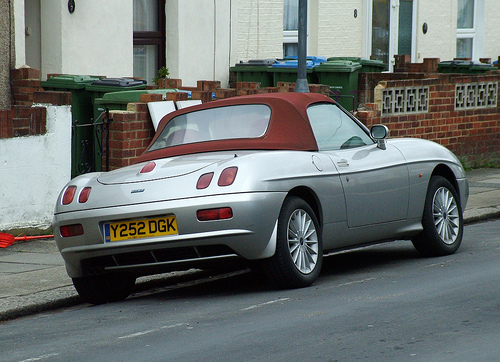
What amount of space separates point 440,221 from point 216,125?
2296 mm

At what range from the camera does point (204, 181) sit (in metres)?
6.78

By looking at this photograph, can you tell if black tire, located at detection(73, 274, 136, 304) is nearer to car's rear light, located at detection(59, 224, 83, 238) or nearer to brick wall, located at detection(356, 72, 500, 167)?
car's rear light, located at detection(59, 224, 83, 238)

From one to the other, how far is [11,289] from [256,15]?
1188 cm

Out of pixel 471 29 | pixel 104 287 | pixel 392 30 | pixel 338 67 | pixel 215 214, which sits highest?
pixel 471 29

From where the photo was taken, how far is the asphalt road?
5395 mm

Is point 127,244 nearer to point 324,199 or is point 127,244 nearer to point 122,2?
point 324,199

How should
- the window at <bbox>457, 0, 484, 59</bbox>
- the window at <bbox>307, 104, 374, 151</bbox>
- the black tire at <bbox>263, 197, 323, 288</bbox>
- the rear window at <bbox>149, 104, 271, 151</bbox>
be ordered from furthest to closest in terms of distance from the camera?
1. the window at <bbox>457, 0, 484, 59</bbox>
2. the window at <bbox>307, 104, 374, 151</bbox>
3. the rear window at <bbox>149, 104, 271, 151</bbox>
4. the black tire at <bbox>263, 197, 323, 288</bbox>

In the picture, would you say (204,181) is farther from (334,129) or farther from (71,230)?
(334,129)

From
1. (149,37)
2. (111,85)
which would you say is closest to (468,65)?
(149,37)

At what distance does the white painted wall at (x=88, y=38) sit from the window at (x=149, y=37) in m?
0.85

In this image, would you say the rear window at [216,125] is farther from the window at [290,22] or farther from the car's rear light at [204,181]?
the window at [290,22]

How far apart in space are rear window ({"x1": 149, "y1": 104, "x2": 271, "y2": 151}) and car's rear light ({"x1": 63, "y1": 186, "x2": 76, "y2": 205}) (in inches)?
38.9

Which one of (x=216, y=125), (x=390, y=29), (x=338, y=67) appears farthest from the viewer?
(x=390, y=29)

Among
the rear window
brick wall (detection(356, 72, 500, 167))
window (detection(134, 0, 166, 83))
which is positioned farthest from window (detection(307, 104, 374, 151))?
window (detection(134, 0, 166, 83))
